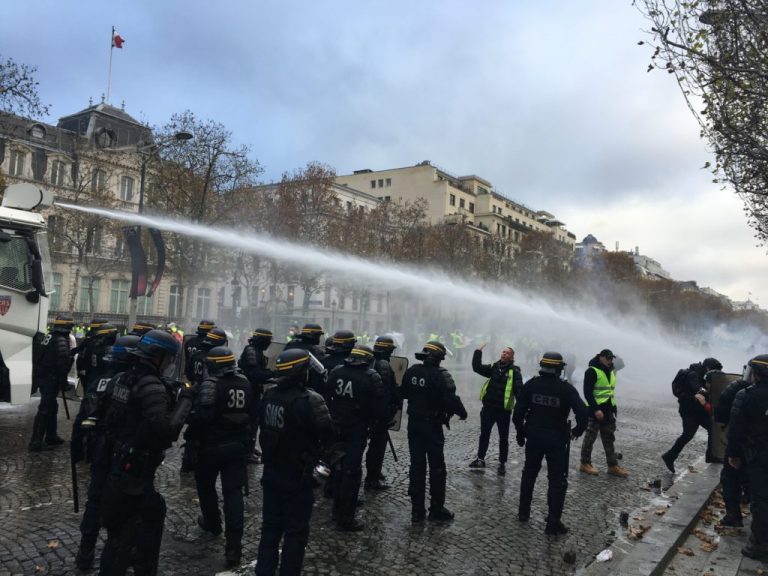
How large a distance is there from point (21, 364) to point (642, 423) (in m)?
14.5

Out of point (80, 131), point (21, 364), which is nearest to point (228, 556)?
point (21, 364)

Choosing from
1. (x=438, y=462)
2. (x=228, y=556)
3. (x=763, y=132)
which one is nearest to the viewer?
(x=228, y=556)

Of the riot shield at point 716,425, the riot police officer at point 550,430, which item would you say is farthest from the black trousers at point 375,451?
the riot shield at point 716,425

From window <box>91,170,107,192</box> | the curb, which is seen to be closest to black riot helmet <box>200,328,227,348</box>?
the curb

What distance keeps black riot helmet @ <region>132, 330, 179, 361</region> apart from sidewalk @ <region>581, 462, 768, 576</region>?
4.21 meters

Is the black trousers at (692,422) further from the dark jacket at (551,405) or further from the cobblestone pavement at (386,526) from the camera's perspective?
the dark jacket at (551,405)

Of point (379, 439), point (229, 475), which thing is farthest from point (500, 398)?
point (229, 475)

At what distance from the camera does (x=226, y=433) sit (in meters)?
5.01

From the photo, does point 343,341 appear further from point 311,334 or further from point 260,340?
point 260,340

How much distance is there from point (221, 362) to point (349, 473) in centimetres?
192

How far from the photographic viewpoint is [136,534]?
3.96 m

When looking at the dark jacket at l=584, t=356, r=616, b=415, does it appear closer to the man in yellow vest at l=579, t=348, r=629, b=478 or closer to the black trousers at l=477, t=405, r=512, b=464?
the man in yellow vest at l=579, t=348, r=629, b=478

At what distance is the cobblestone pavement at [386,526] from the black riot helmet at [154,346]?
197cm

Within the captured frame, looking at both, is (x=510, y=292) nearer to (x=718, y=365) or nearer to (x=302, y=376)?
(x=718, y=365)
